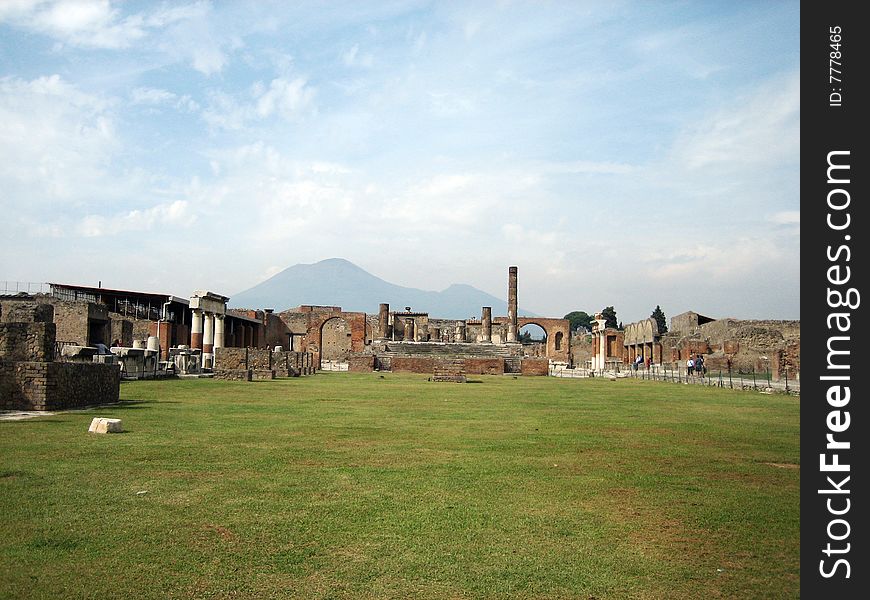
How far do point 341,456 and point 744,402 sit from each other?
12136 millimetres

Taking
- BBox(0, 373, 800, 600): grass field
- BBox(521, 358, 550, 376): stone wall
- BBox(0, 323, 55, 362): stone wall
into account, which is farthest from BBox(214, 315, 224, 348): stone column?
BBox(0, 373, 800, 600): grass field

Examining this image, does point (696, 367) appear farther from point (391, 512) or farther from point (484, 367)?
point (391, 512)

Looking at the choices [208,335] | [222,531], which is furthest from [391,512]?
[208,335]

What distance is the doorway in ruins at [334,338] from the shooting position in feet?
208

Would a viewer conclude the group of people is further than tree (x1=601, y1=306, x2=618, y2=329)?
No

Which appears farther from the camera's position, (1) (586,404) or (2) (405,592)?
(1) (586,404)

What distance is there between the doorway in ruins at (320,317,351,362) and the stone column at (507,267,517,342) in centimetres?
1439

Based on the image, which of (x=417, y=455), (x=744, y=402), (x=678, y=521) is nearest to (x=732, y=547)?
(x=678, y=521)

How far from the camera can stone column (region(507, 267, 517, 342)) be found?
58094mm

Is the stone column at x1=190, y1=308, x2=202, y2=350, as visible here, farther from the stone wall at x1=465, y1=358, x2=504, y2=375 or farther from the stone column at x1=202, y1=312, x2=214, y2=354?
the stone wall at x1=465, y1=358, x2=504, y2=375

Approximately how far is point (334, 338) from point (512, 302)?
645 inches

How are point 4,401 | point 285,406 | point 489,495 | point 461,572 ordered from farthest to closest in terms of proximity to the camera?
1. point 285,406
2. point 4,401
3. point 489,495
4. point 461,572

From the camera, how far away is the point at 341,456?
7.51 m

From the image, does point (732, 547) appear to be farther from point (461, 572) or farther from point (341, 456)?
point (341, 456)
